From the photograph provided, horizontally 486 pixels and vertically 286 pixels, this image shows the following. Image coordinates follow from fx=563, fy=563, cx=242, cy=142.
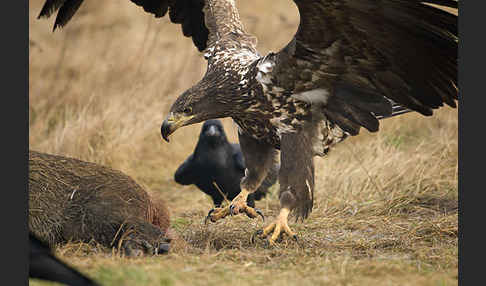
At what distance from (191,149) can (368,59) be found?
4.41 meters

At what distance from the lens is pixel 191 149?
7.66 m

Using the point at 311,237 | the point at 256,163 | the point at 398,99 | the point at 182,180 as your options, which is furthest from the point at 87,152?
the point at 398,99

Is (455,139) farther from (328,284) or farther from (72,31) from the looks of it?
(72,31)

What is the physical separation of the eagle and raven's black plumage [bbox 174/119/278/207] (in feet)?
3.70

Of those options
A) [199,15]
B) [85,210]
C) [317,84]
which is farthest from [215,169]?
[85,210]

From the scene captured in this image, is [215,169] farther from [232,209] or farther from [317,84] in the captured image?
[317,84]

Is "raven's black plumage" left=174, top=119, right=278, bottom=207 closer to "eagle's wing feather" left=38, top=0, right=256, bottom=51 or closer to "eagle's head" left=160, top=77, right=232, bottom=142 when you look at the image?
"eagle's wing feather" left=38, top=0, right=256, bottom=51

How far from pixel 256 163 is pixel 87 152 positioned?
2.86 metres

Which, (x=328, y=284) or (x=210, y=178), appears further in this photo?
(x=210, y=178)

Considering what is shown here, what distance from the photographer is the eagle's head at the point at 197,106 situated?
377 centimetres

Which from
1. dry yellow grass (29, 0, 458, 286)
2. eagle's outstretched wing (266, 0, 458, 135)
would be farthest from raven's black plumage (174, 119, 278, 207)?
eagle's outstretched wing (266, 0, 458, 135)

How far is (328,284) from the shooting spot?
269cm

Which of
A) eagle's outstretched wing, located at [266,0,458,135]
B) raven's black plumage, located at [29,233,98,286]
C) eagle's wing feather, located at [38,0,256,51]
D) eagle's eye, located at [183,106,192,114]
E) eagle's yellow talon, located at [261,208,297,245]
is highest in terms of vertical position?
eagle's wing feather, located at [38,0,256,51]

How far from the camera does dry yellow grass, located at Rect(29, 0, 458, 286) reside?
2.96 m
